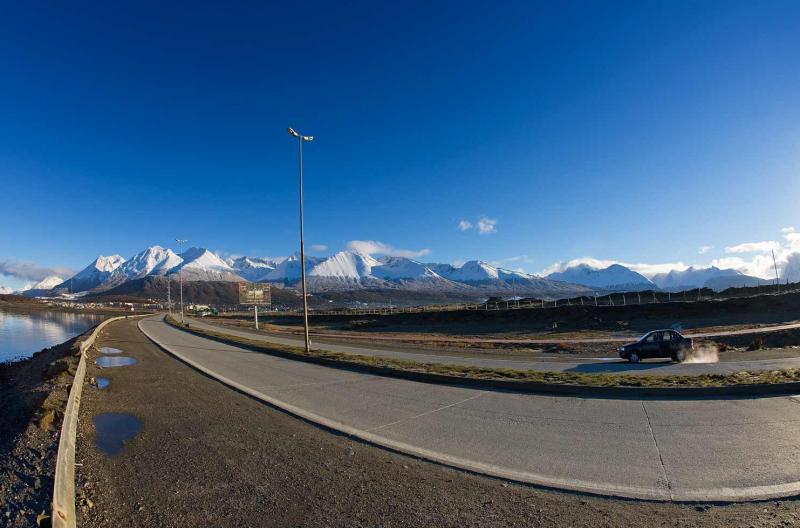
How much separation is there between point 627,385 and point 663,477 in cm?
552

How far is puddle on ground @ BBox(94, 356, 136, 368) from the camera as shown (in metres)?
18.7

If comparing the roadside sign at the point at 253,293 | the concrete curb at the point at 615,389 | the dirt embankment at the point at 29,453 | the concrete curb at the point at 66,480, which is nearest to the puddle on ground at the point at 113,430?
the concrete curb at the point at 66,480

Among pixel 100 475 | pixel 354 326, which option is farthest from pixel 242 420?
pixel 354 326

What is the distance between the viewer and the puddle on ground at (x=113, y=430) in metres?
7.38

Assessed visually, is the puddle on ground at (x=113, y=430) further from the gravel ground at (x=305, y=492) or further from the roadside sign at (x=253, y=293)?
the roadside sign at (x=253, y=293)

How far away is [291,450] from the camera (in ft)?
22.5

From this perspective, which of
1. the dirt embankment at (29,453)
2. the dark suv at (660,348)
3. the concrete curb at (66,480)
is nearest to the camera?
the concrete curb at (66,480)

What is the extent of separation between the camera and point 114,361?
19844 mm

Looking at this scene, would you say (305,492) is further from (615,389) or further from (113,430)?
(615,389)

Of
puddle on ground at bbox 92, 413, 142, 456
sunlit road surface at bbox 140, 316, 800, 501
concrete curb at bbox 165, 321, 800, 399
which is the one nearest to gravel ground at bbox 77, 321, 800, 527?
puddle on ground at bbox 92, 413, 142, 456

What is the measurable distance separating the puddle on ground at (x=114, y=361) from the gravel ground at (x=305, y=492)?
12050 mm

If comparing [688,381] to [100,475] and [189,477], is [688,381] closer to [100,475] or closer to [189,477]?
[189,477]

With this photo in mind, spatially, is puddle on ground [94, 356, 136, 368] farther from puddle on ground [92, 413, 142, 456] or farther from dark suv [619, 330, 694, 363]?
dark suv [619, 330, 694, 363]

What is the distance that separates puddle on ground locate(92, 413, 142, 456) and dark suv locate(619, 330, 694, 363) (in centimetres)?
1950
